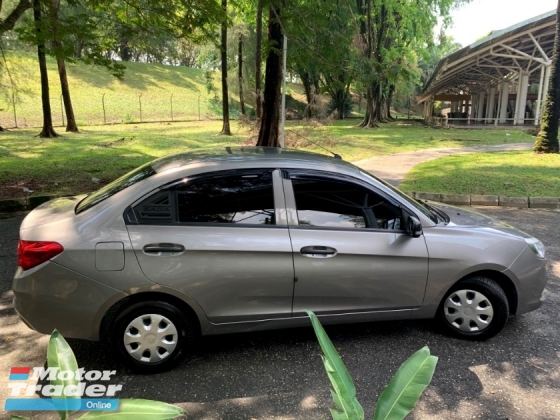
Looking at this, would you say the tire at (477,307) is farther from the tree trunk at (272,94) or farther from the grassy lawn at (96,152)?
the tree trunk at (272,94)

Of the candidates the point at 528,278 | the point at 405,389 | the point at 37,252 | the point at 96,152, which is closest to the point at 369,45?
the point at 96,152

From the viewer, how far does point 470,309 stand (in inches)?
146

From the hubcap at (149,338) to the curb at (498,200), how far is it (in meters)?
6.77

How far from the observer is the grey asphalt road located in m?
2.89

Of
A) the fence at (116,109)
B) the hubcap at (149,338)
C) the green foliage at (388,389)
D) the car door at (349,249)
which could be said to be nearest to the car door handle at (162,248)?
the hubcap at (149,338)

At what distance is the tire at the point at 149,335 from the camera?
3.17 m

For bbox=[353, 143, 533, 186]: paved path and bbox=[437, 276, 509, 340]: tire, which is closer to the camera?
bbox=[437, 276, 509, 340]: tire

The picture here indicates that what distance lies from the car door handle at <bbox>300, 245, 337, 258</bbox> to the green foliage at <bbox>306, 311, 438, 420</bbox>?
200cm

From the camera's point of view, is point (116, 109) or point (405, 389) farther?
point (116, 109)

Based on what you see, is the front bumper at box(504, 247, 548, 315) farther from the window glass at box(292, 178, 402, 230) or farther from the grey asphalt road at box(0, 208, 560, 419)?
the window glass at box(292, 178, 402, 230)

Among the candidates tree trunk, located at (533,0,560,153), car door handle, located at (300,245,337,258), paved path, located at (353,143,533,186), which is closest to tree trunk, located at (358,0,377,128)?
paved path, located at (353,143,533,186)

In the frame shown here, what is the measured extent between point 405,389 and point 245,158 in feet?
8.81

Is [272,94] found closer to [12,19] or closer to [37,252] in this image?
[12,19]

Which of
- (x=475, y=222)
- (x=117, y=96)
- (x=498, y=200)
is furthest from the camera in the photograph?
(x=117, y=96)
